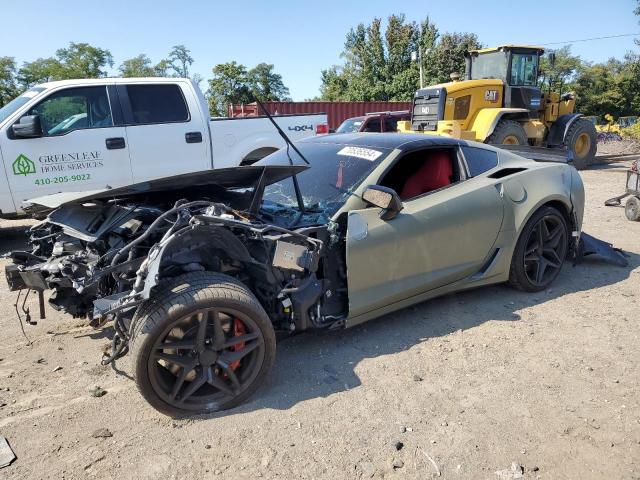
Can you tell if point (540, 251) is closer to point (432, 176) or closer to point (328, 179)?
point (432, 176)

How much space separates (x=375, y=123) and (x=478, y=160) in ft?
37.4

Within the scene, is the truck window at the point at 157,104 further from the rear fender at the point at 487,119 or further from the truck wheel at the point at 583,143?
the truck wheel at the point at 583,143

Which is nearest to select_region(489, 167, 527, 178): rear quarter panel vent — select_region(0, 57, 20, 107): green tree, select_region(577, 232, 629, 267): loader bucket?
select_region(577, 232, 629, 267): loader bucket

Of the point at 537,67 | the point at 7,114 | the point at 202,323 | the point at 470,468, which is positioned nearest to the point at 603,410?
the point at 470,468

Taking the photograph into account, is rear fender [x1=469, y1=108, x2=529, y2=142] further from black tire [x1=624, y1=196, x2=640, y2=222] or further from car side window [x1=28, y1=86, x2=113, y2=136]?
car side window [x1=28, y1=86, x2=113, y2=136]

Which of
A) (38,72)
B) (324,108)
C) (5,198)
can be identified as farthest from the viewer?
(38,72)

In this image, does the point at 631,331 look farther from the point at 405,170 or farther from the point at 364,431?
the point at 364,431

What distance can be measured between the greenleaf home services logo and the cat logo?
35.1 feet

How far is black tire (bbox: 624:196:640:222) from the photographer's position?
720 cm

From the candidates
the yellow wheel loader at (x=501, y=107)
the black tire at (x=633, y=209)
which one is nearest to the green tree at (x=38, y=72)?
the yellow wheel loader at (x=501, y=107)

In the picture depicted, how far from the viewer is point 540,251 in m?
4.61

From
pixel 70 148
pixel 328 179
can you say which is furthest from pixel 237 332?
pixel 70 148

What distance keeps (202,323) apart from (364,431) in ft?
3.55

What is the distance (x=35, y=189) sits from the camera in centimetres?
621
